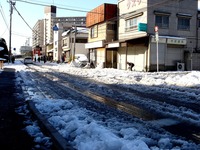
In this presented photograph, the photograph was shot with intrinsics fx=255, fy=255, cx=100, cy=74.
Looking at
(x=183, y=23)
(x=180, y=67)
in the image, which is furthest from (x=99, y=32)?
(x=180, y=67)

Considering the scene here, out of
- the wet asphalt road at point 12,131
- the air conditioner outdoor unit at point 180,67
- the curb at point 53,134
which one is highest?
the air conditioner outdoor unit at point 180,67

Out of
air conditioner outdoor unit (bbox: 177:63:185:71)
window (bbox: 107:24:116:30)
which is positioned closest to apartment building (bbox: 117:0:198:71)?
air conditioner outdoor unit (bbox: 177:63:185:71)

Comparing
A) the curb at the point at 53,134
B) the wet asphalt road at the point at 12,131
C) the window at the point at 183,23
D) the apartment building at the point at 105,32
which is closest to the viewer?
the curb at the point at 53,134

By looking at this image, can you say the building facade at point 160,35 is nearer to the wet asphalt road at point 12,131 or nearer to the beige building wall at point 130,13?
the beige building wall at point 130,13

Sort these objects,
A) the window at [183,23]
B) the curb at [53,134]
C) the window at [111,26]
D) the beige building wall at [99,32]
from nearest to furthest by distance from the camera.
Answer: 1. the curb at [53,134]
2. the window at [183,23]
3. the window at [111,26]
4. the beige building wall at [99,32]

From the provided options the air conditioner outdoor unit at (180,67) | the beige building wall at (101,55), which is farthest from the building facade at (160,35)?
the beige building wall at (101,55)

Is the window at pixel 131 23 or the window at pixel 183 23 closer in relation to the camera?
the window at pixel 183 23

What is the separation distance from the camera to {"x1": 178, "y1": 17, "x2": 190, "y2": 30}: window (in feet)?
87.6

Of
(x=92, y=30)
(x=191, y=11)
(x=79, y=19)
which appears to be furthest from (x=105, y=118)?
(x=79, y=19)

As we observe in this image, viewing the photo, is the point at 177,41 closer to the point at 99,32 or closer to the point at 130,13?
the point at 130,13

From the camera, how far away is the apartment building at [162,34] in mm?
24547

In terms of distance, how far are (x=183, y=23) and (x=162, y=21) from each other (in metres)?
2.68

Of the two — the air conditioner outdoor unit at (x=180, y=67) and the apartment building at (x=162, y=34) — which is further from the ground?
the apartment building at (x=162, y=34)

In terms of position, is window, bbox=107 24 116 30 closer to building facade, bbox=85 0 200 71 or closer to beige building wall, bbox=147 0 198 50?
building facade, bbox=85 0 200 71
